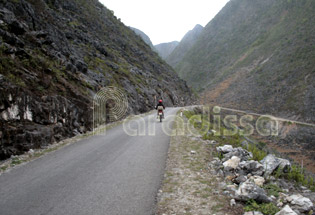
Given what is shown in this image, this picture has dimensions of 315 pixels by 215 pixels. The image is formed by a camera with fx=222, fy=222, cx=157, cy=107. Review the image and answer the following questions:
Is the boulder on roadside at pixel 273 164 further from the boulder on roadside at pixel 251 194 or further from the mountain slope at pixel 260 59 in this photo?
the mountain slope at pixel 260 59

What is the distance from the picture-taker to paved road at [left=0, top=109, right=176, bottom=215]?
13.5 feet

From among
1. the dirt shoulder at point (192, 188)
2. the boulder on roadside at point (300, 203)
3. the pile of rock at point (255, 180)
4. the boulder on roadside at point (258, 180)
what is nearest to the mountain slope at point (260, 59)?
the pile of rock at point (255, 180)

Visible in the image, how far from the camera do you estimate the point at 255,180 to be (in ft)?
16.7

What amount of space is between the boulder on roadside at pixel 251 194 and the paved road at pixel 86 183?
170cm

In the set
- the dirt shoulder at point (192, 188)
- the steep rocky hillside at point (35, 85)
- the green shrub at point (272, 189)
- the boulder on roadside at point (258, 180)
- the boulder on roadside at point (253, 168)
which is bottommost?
the dirt shoulder at point (192, 188)

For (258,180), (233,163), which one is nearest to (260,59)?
(233,163)

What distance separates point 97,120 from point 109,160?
27.1ft

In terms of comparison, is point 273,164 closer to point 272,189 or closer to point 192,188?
point 272,189

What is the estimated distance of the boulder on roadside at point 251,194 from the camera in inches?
161

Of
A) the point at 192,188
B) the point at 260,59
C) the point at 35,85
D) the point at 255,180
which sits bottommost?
the point at 192,188

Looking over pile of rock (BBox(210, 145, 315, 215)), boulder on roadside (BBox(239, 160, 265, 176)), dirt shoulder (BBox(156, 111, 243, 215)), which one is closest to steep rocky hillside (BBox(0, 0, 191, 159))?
dirt shoulder (BBox(156, 111, 243, 215))

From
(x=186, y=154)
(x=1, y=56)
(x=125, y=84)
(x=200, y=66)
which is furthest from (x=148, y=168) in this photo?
(x=200, y=66)

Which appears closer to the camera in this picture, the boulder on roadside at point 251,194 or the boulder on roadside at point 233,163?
the boulder on roadside at point 251,194

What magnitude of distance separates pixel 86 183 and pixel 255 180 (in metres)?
3.92
